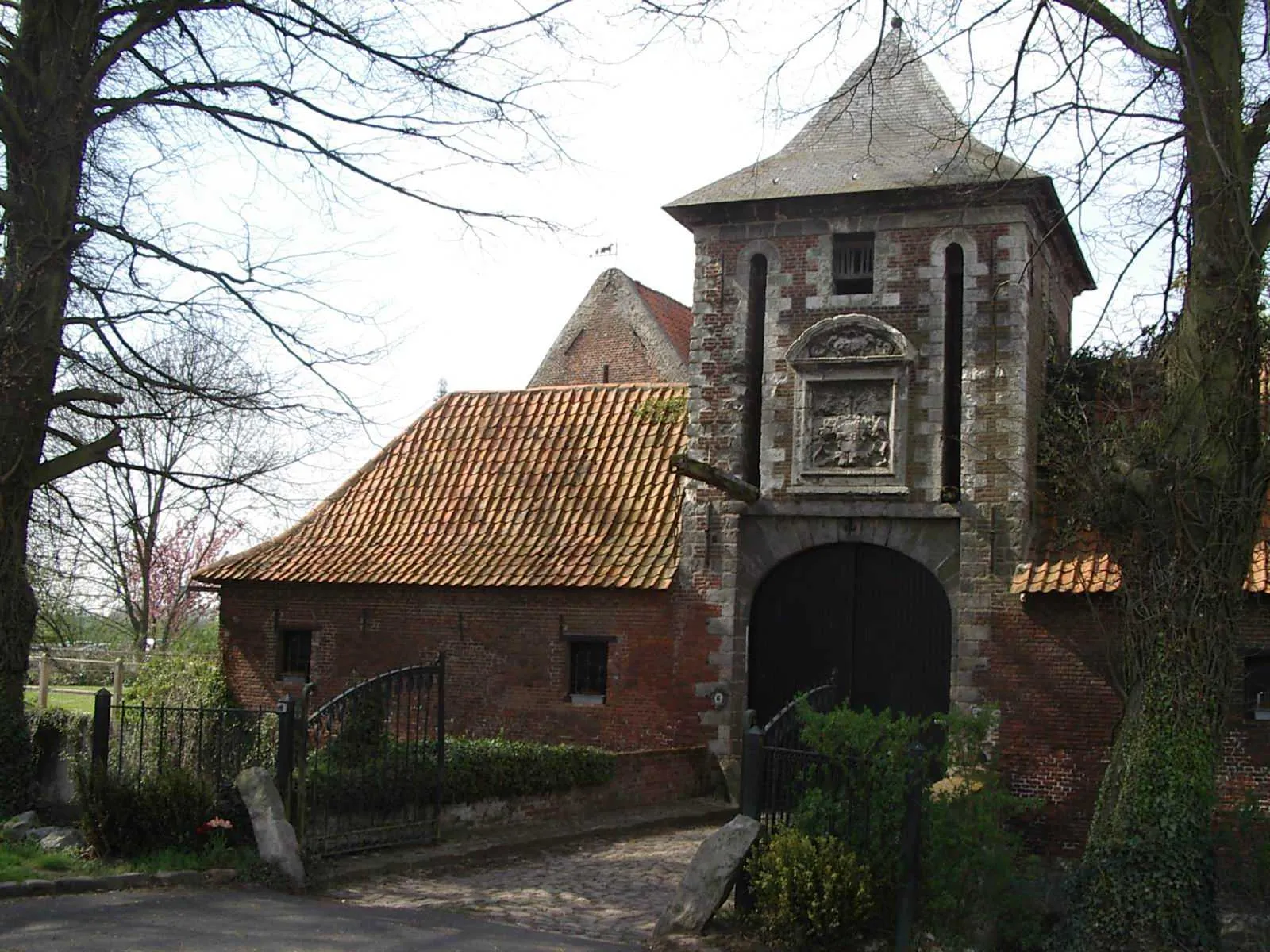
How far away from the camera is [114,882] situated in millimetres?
10031

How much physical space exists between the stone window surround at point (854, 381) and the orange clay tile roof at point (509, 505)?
220 centimetres

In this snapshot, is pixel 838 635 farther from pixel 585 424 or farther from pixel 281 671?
pixel 281 671

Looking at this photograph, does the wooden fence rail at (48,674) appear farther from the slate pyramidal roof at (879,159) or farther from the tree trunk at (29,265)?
the slate pyramidal roof at (879,159)

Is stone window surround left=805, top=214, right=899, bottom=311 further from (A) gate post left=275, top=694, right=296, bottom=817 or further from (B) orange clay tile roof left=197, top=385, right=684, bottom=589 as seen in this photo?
(A) gate post left=275, top=694, right=296, bottom=817

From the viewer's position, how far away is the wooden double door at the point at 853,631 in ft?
54.4

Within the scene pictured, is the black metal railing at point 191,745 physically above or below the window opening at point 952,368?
below

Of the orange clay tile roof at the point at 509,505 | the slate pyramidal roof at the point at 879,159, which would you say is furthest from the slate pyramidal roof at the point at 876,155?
the orange clay tile roof at the point at 509,505

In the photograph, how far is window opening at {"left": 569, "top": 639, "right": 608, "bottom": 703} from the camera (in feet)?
59.4

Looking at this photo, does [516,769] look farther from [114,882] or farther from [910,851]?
[910,851]

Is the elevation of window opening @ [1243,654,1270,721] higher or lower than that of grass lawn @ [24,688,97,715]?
higher

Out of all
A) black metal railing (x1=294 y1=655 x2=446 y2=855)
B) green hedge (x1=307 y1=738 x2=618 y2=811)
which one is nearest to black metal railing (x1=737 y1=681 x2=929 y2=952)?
black metal railing (x1=294 y1=655 x2=446 y2=855)

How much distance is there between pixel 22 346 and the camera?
12766 mm

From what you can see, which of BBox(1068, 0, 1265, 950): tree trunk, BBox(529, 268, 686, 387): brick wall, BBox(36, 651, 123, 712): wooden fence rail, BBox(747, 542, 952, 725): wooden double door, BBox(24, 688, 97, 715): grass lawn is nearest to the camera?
BBox(1068, 0, 1265, 950): tree trunk

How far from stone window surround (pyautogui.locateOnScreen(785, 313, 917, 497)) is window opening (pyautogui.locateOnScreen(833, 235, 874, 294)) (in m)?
0.61
